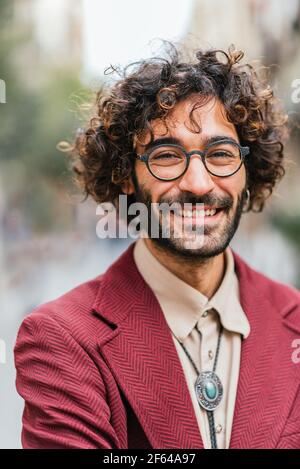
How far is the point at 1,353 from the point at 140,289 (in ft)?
4.48

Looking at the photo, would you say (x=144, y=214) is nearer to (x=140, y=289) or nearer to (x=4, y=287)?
(x=140, y=289)

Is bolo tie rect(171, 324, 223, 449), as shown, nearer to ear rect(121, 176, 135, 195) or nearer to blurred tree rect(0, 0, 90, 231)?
ear rect(121, 176, 135, 195)

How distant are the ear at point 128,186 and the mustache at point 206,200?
0.33 metres

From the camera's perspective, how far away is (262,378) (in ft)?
7.26

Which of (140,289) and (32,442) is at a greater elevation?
(140,289)

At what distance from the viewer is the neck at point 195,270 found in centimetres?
233

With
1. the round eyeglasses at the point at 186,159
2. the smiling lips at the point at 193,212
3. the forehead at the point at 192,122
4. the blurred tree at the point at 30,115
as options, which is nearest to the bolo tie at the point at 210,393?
the smiling lips at the point at 193,212

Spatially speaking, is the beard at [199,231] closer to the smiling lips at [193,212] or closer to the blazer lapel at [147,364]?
the smiling lips at [193,212]

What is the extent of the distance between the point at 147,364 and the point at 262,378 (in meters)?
0.40

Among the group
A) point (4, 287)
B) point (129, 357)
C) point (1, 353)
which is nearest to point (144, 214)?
point (129, 357)

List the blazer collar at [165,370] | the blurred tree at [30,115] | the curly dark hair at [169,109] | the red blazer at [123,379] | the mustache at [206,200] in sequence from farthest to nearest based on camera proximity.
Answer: the blurred tree at [30,115], the curly dark hair at [169,109], the mustache at [206,200], the blazer collar at [165,370], the red blazer at [123,379]

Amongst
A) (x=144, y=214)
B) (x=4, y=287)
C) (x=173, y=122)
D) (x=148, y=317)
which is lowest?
(x=4, y=287)

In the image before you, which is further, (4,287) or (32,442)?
(4,287)

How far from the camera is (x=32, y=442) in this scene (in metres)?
1.98
